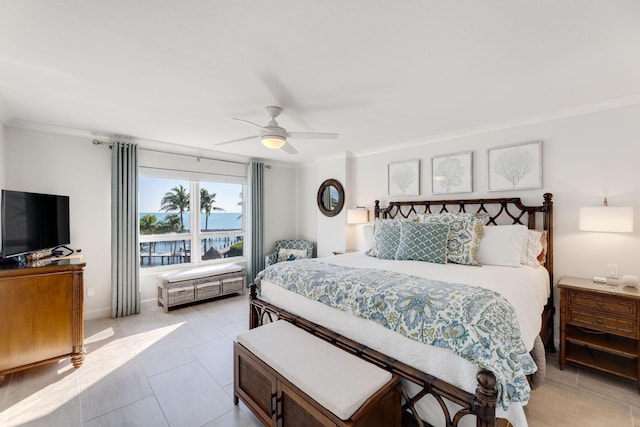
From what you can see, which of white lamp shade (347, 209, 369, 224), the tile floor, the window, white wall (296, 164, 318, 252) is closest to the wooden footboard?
the tile floor

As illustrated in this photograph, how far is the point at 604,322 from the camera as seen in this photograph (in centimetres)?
240

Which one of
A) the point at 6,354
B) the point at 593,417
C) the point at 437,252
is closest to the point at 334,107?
the point at 437,252

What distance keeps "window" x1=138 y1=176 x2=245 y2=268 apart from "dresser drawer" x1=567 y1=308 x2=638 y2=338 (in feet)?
16.4

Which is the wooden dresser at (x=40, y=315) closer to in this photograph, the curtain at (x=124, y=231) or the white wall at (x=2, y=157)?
the curtain at (x=124, y=231)

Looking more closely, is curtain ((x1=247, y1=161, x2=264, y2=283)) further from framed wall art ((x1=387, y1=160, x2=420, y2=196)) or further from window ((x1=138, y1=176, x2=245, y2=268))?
framed wall art ((x1=387, y1=160, x2=420, y2=196))

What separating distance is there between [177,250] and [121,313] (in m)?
1.21

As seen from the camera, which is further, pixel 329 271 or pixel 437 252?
pixel 437 252

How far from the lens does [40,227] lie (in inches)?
117

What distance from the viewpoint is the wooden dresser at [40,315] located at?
2328 mm

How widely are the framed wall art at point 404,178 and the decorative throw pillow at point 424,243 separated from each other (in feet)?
3.89

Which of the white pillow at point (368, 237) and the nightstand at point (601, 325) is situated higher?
the white pillow at point (368, 237)

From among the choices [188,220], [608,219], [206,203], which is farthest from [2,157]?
[608,219]

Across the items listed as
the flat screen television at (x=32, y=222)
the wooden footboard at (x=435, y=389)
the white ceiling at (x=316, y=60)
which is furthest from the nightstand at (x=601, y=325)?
Result: the flat screen television at (x=32, y=222)

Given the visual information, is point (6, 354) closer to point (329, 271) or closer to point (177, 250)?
point (177, 250)
